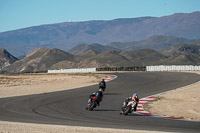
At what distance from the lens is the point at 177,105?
23.3 meters

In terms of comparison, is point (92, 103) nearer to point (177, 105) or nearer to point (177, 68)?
point (177, 105)

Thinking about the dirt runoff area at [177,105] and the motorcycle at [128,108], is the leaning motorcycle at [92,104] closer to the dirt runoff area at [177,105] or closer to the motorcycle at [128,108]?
the motorcycle at [128,108]

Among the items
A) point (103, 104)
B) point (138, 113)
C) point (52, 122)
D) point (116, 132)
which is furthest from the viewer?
point (103, 104)

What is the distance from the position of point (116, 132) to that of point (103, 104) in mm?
9593

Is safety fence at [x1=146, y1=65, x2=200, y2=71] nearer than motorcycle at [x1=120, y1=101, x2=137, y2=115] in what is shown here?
No

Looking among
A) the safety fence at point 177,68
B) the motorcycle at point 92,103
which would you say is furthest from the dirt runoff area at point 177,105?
the safety fence at point 177,68

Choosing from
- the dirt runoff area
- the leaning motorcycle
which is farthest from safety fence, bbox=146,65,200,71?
the leaning motorcycle

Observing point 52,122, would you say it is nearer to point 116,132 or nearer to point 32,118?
point 32,118

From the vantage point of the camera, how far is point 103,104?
23.8m

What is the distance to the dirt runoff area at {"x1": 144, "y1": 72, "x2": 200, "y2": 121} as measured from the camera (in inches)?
765

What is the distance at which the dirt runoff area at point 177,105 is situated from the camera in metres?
19.4

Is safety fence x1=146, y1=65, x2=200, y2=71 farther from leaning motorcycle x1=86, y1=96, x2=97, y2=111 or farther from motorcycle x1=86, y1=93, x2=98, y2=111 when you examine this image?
leaning motorcycle x1=86, y1=96, x2=97, y2=111

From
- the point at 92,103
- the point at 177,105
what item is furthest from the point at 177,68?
the point at 92,103

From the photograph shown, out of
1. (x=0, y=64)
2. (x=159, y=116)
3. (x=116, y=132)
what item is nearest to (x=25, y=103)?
(x=159, y=116)
